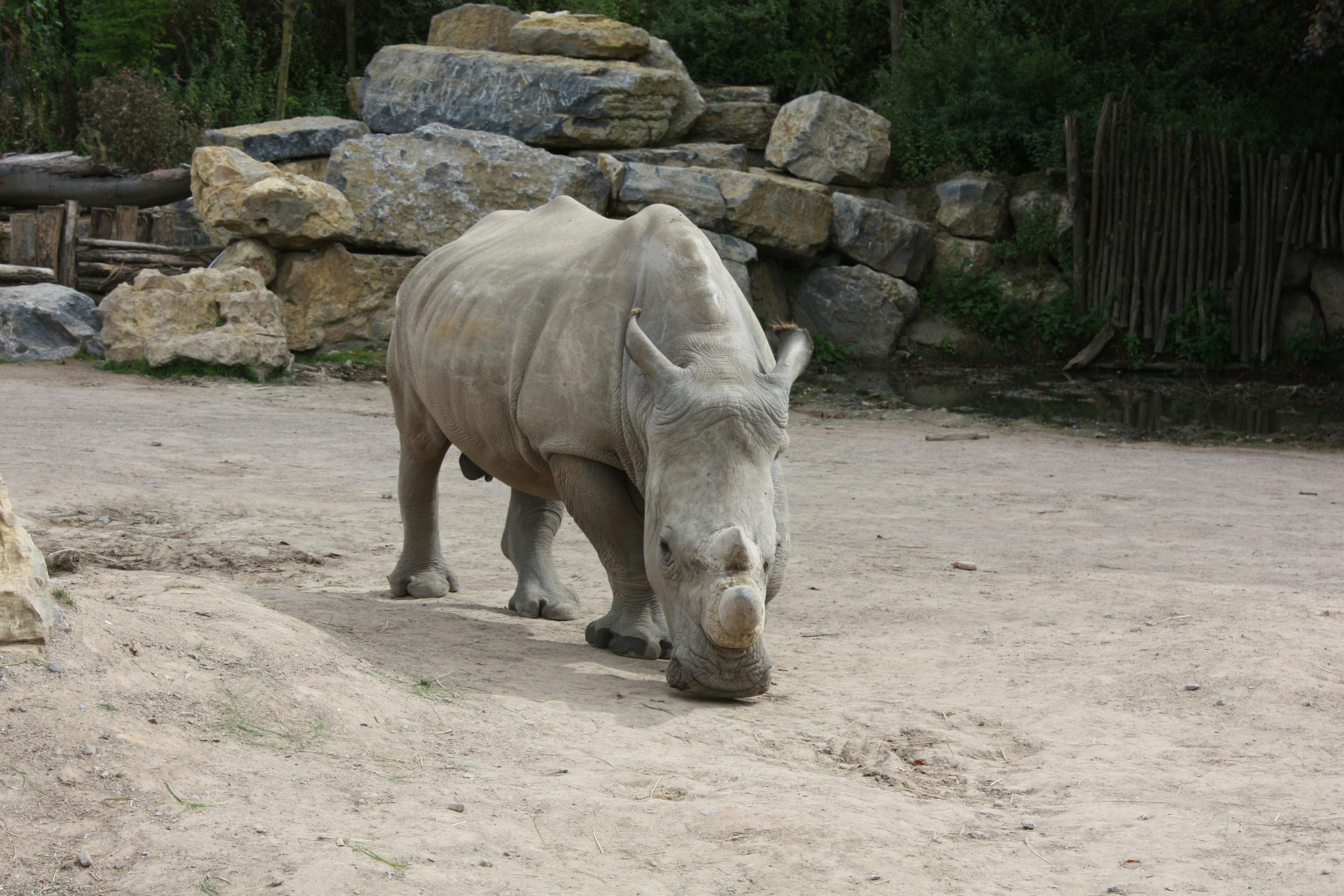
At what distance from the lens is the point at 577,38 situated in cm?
1570

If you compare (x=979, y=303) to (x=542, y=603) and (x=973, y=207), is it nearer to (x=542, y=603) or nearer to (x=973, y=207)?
(x=973, y=207)

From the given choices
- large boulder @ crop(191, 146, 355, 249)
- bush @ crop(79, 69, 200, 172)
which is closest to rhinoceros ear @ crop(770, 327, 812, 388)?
large boulder @ crop(191, 146, 355, 249)

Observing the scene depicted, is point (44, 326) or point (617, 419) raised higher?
point (617, 419)

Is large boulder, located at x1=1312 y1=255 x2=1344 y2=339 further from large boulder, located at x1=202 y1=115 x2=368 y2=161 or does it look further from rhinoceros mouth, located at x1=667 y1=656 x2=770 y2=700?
rhinoceros mouth, located at x1=667 y1=656 x2=770 y2=700

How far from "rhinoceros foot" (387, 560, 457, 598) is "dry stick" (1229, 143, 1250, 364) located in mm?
12164

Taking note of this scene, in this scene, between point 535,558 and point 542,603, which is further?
point 535,558

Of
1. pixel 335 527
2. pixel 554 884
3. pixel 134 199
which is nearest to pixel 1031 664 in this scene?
pixel 554 884

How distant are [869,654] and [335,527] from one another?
10.9ft

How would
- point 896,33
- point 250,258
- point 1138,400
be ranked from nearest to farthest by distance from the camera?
point 250,258
point 1138,400
point 896,33

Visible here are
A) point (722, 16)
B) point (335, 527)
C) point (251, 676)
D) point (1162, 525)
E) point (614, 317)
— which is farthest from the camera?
point (722, 16)

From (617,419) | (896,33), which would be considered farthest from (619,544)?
(896,33)

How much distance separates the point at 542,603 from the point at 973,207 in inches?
476

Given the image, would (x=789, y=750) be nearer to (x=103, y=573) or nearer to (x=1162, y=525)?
(x=103, y=573)

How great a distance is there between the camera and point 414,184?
13922mm
